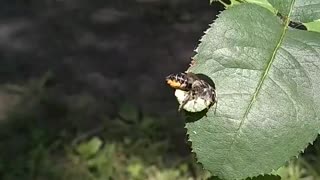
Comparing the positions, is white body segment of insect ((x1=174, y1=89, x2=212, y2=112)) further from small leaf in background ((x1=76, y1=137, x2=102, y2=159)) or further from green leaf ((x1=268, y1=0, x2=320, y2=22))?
small leaf in background ((x1=76, y1=137, x2=102, y2=159))

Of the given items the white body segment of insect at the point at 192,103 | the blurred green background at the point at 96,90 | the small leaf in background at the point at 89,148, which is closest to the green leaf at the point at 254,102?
the white body segment of insect at the point at 192,103

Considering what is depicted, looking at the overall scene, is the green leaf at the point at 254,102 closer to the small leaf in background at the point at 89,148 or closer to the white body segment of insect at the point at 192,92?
the white body segment of insect at the point at 192,92

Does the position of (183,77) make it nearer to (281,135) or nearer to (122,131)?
(281,135)

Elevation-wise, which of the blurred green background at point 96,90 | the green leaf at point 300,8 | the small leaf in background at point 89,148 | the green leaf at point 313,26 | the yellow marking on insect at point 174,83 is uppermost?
the green leaf at point 300,8

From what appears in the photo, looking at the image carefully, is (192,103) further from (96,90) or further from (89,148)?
(96,90)

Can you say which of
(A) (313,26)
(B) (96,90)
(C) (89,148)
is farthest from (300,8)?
(B) (96,90)

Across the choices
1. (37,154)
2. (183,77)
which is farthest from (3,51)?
(183,77)

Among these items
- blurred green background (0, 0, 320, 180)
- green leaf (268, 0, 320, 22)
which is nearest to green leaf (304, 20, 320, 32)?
green leaf (268, 0, 320, 22)

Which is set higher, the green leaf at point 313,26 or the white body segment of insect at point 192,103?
the green leaf at point 313,26
